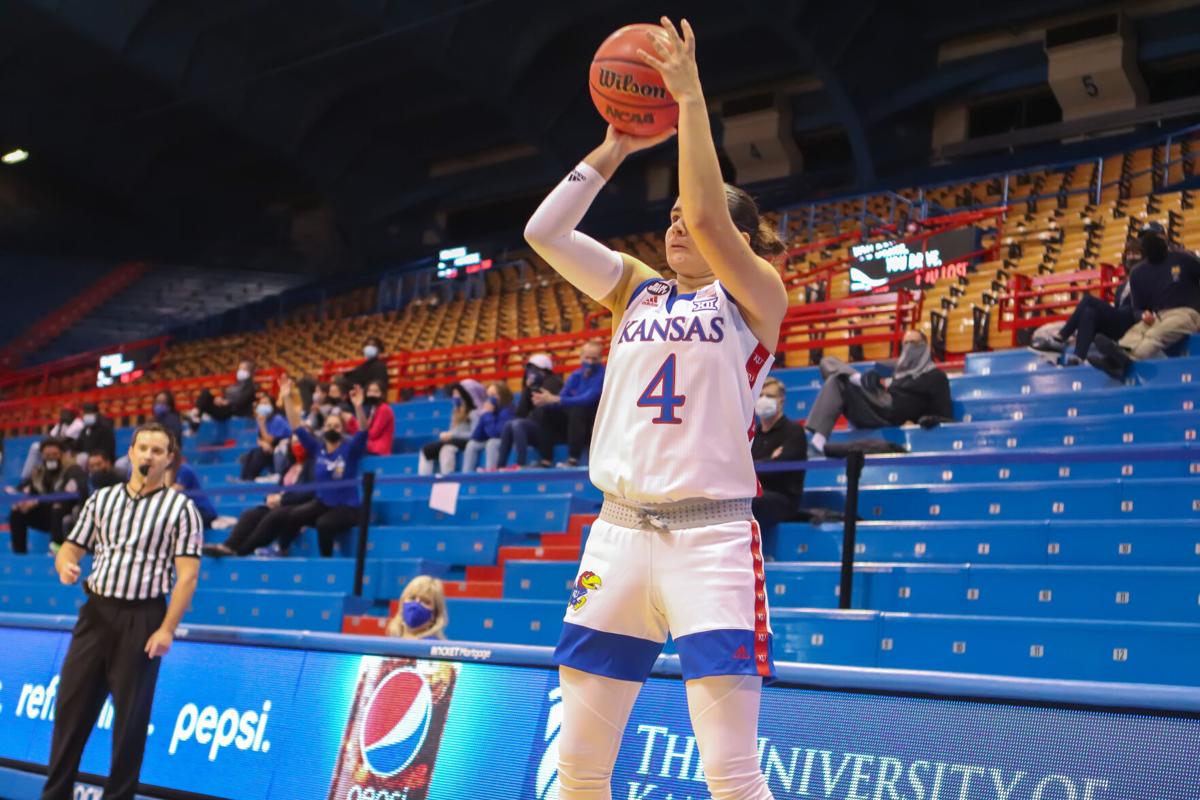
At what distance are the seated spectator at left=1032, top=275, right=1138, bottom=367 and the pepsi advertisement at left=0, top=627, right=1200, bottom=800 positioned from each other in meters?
6.32

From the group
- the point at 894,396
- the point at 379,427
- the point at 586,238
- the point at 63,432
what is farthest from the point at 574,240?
the point at 63,432

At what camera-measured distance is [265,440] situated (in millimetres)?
11977

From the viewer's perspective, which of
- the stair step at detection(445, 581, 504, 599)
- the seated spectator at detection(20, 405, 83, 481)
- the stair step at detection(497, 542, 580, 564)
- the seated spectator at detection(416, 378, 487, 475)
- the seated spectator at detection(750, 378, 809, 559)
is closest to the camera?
the seated spectator at detection(750, 378, 809, 559)

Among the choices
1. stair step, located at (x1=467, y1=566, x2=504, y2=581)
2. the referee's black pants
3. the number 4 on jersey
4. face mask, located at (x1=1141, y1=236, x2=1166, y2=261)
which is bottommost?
the referee's black pants

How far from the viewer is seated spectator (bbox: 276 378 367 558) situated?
9305mm

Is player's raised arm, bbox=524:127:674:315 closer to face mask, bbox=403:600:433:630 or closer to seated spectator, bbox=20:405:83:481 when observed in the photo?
face mask, bbox=403:600:433:630

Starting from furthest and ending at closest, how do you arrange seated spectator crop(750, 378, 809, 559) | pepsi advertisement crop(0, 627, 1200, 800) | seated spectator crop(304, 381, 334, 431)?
1. seated spectator crop(304, 381, 334, 431)
2. seated spectator crop(750, 378, 809, 559)
3. pepsi advertisement crop(0, 627, 1200, 800)

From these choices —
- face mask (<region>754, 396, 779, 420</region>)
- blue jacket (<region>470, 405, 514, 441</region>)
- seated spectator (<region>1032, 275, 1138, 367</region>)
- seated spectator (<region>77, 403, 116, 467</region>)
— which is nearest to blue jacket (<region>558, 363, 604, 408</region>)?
blue jacket (<region>470, 405, 514, 441</region>)

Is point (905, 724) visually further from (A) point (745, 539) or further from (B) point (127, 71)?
(B) point (127, 71)

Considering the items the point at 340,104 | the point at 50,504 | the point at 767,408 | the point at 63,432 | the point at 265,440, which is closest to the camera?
the point at 767,408

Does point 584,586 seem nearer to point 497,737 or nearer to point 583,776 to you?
point 583,776

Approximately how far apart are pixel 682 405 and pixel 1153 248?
295 inches

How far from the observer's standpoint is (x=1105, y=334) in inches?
355

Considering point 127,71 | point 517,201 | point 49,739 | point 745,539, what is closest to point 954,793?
point 745,539
